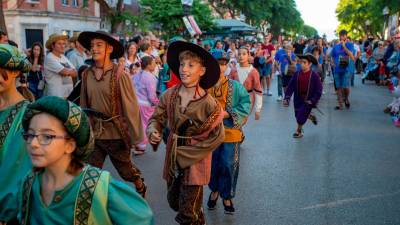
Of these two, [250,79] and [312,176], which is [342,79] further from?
[250,79]

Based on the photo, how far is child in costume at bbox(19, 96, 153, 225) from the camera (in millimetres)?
2217

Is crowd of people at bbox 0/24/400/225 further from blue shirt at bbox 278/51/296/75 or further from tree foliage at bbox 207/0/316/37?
tree foliage at bbox 207/0/316/37

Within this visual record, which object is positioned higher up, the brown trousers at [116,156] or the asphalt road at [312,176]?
the brown trousers at [116,156]

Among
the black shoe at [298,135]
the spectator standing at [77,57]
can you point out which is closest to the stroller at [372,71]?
the black shoe at [298,135]

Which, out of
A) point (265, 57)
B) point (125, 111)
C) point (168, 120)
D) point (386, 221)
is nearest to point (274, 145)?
point (386, 221)

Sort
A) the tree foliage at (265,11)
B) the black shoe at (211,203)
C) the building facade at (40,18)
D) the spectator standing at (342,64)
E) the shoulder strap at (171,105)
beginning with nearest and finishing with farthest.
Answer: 1. the shoulder strap at (171,105)
2. the black shoe at (211,203)
3. the spectator standing at (342,64)
4. the building facade at (40,18)
5. the tree foliage at (265,11)

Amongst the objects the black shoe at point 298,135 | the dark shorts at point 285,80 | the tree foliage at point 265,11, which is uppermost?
the tree foliage at point 265,11

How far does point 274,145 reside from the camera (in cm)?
870

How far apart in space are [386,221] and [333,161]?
8.12 feet

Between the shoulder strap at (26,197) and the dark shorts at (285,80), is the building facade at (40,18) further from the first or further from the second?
the shoulder strap at (26,197)

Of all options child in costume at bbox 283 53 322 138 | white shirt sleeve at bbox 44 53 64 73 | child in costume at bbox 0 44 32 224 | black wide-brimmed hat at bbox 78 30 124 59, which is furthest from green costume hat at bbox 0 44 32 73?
child in costume at bbox 283 53 322 138

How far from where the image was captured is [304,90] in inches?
369

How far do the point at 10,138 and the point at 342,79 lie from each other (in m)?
11.1

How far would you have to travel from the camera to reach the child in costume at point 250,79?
6.11 m
